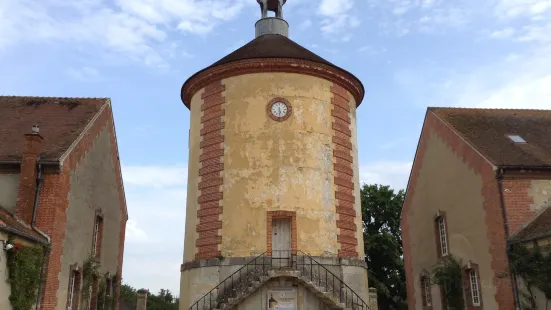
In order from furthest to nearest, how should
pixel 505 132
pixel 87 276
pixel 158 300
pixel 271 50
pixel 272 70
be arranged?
1. pixel 158 300
2. pixel 271 50
3. pixel 272 70
4. pixel 505 132
5. pixel 87 276

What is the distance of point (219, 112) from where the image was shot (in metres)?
20.3

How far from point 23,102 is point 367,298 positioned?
50.5 ft

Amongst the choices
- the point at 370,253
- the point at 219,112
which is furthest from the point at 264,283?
the point at 370,253

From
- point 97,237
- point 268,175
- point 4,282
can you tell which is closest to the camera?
point 4,282

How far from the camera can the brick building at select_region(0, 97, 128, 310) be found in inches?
587

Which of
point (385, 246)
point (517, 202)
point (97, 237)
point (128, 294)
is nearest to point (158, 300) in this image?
point (128, 294)

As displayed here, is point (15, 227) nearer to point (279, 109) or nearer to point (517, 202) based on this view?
point (279, 109)

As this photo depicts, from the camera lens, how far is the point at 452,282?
19000 millimetres

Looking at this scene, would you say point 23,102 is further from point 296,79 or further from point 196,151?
point 296,79

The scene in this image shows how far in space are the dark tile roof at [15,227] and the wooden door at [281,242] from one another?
25.2ft

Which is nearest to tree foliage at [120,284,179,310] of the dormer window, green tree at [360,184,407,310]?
green tree at [360,184,407,310]

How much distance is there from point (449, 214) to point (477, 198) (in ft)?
7.44

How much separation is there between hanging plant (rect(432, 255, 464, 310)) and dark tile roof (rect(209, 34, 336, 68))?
9235 mm

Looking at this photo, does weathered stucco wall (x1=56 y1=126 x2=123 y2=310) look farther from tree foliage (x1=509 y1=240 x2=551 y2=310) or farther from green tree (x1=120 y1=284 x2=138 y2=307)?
green tree (x1=120 y1=284 x2=138 y2=307)
